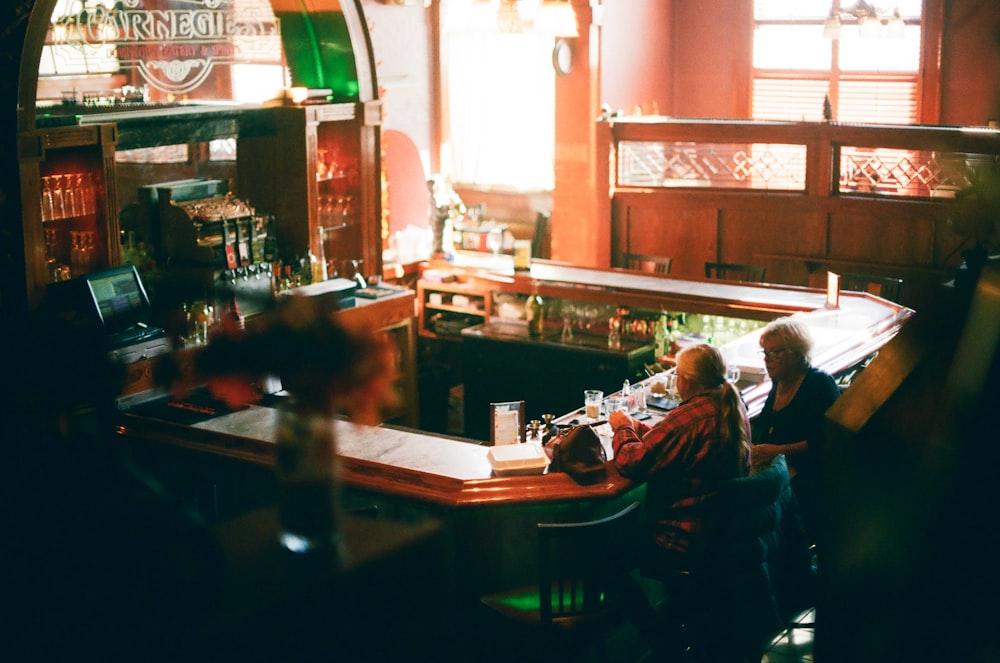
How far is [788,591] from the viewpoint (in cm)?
407

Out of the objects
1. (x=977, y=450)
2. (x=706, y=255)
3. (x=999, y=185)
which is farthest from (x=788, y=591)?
(x=706, y=255)

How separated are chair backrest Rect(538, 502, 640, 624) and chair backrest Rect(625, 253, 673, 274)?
4.31 m

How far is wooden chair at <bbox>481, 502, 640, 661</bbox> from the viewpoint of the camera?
142 inches

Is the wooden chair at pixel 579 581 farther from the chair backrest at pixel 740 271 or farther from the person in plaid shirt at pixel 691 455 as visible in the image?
the chair backrest at pixel 740 271

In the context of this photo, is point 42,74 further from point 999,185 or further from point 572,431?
point 999,185

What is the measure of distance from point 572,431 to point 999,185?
2797mm

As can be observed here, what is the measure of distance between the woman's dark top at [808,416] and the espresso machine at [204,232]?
3.23m

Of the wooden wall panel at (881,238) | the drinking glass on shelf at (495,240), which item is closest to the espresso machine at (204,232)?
the drinking glass on shelf at (495,240)

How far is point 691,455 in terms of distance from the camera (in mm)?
3832

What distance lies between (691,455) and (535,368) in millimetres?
3486

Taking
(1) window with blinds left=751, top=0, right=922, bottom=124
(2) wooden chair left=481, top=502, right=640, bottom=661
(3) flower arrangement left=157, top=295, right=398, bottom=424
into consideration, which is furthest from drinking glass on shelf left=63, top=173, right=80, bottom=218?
(1) window with blinds left=751, top=0, right=922, bottom=124

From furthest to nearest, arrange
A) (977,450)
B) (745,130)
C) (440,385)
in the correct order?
(745,130) → (440,385) → (977,450)

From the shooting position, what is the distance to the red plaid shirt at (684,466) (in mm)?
3828

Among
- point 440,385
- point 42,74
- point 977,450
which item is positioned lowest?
point 440,385
